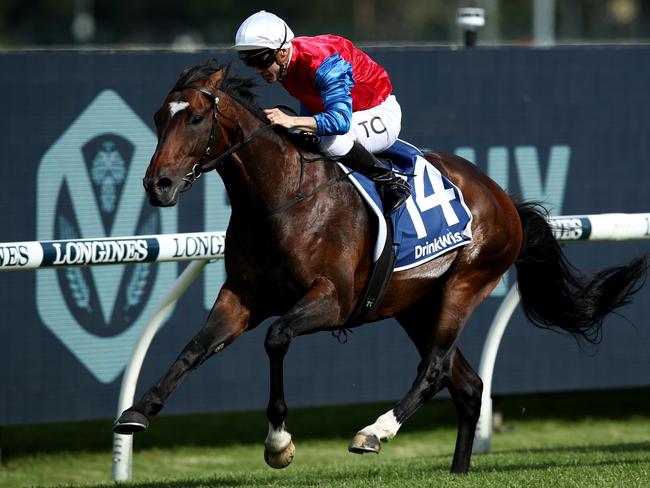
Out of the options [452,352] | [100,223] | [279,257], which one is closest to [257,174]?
[279,257]

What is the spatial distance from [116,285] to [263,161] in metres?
2.08

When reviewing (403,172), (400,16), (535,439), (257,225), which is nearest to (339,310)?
(257,225)

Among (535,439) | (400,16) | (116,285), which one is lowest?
(400,16)

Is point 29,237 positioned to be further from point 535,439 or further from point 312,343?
point 535,439

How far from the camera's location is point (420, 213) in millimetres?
5535

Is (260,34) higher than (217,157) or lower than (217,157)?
higher

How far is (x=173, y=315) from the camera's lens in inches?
276

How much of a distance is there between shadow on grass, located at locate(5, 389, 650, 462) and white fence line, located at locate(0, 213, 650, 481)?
1.41 meters

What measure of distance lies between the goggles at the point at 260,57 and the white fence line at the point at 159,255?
3.54 feet

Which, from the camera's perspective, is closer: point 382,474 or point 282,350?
point 282,350

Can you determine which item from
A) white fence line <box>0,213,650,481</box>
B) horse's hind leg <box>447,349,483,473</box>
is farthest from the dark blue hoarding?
horse's hind leg <box>447,349,483,473</box>

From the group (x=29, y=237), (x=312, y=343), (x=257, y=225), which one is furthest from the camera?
(x=312, y=343)

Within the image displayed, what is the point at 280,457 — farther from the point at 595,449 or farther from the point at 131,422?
the point at 595,449

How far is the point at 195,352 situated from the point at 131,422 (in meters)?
0.39
